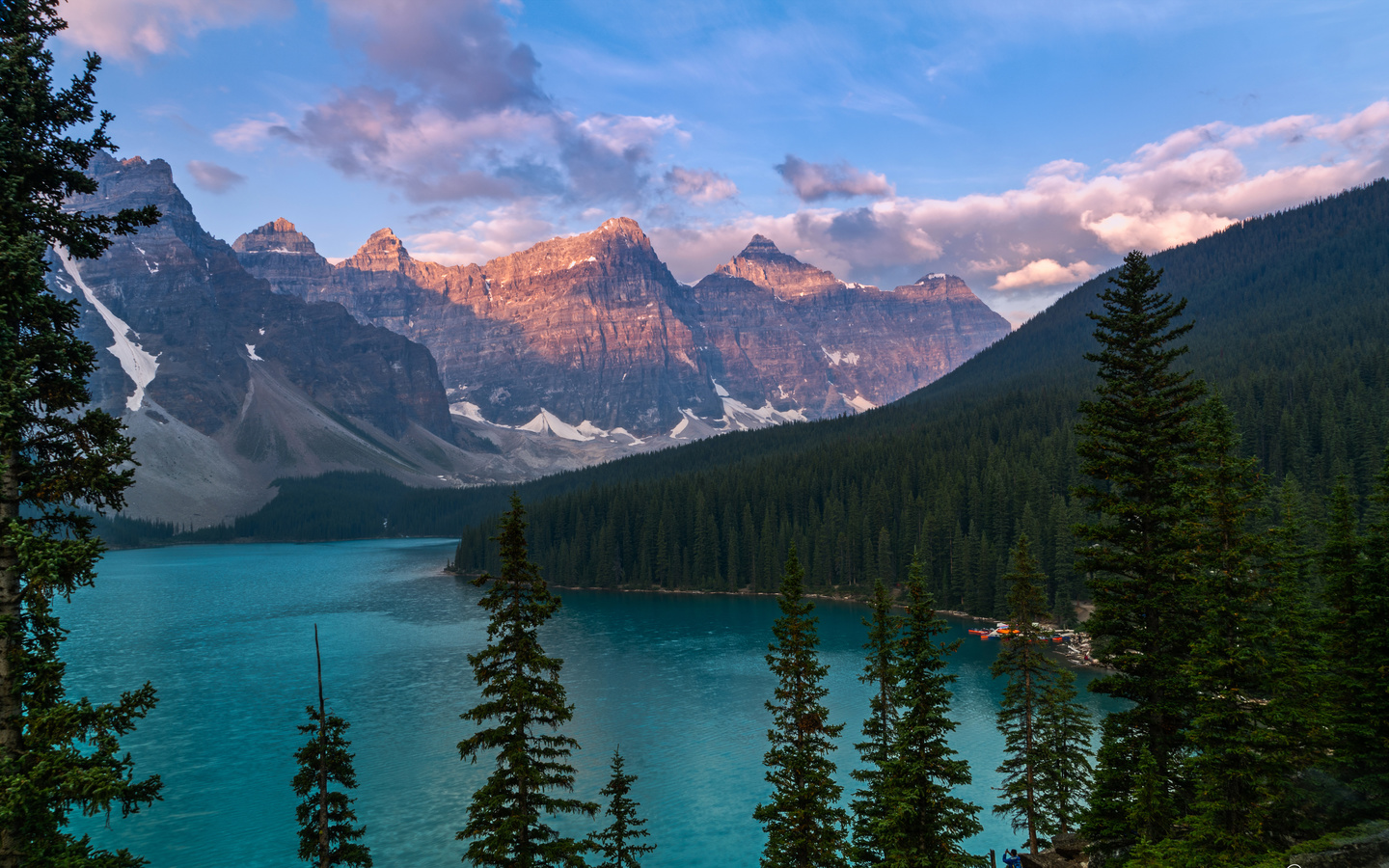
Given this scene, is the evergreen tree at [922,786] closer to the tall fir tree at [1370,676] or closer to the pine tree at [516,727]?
the pine tree at [516,727]

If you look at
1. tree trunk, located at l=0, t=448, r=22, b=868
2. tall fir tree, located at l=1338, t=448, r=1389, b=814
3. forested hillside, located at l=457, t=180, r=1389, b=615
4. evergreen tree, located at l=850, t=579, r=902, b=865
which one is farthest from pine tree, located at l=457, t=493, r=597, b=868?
forested hillside, located at l=457, t=180, r=1389, b=615

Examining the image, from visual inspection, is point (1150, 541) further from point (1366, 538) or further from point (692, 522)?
point (692, 522)

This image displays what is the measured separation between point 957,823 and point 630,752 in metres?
44.0

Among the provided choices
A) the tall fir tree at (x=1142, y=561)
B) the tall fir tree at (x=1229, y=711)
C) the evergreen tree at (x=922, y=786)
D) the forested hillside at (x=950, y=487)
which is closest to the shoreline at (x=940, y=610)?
the forested hillside at (x=950, y=487)

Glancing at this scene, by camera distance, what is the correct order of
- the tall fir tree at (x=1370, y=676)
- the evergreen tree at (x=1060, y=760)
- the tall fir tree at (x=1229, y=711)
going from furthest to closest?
the evergreen tree at (x=1060, y=760) → the tall fir tree at (x=1370, y=676) → the tall fir tree at (x=1229, y=711)

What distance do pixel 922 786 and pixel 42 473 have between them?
24.3 metres

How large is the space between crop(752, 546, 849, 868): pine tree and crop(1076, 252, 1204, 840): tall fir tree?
8598mm

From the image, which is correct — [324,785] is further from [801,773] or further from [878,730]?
[878,730]

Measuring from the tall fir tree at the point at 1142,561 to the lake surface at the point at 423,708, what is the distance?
26.2 m

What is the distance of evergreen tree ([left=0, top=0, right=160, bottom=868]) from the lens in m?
12.8

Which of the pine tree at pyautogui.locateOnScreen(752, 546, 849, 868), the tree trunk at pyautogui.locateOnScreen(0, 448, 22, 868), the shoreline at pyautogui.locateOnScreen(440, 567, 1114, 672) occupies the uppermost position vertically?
the tree trunk at pyautogui.locateOnScreen(0, 448, 22, 868)

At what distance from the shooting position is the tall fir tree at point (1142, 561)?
23656 millimetres

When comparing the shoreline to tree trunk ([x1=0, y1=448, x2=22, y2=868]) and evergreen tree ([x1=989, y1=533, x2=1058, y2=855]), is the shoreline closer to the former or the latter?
evergreen tree ([x1=989, y1=533, x2=1058, y2=855])

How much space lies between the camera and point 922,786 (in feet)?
80.8
